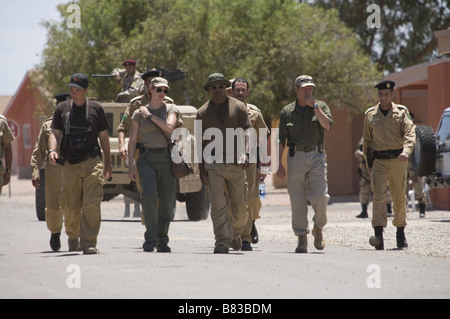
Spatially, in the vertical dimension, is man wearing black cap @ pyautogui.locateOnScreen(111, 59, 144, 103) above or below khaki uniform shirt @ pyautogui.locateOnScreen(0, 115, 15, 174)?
above

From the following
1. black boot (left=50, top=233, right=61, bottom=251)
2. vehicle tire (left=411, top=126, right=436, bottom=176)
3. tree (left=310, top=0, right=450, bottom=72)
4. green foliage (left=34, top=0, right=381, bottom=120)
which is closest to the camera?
black boot (left=50, top=233, right=61, bottom=251)

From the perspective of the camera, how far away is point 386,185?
12.2m

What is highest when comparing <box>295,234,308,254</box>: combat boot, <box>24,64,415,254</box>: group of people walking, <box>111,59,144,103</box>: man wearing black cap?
<box>111,59,144,103</box>: man wearing black cap

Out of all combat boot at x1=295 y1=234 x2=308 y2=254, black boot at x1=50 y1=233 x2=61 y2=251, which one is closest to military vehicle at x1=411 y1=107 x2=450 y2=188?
combat boot at x1=295 y1=234 x2=308 y2=254

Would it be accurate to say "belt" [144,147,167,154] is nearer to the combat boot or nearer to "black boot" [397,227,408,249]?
the combat boot

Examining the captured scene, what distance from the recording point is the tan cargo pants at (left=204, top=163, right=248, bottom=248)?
11.2 m

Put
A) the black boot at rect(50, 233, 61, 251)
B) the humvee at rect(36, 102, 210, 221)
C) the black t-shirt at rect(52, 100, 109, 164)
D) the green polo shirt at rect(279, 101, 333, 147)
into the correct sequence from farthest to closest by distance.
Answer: the humvee at rect(36, 102, 210, 221) → the black boot at rect(50, 233, 61, 251) → the green polo shirt at rect(279, 101, 333, 147) → the black t-shirt at rect(52, 100, 109, 164)

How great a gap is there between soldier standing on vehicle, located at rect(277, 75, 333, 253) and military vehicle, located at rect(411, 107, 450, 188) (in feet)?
20.1

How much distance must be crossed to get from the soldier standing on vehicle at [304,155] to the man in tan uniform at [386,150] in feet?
2.90

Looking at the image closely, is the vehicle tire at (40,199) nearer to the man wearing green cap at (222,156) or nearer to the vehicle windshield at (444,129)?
the vehicle windshield at (444,129)

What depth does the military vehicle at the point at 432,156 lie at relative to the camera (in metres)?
17.3

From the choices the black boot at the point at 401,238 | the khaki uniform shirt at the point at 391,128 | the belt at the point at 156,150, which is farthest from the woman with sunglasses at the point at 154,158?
the black boot at the point at 401,238

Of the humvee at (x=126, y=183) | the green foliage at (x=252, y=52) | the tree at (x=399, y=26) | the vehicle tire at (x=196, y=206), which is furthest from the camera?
the tree at (x=399, y=26)
